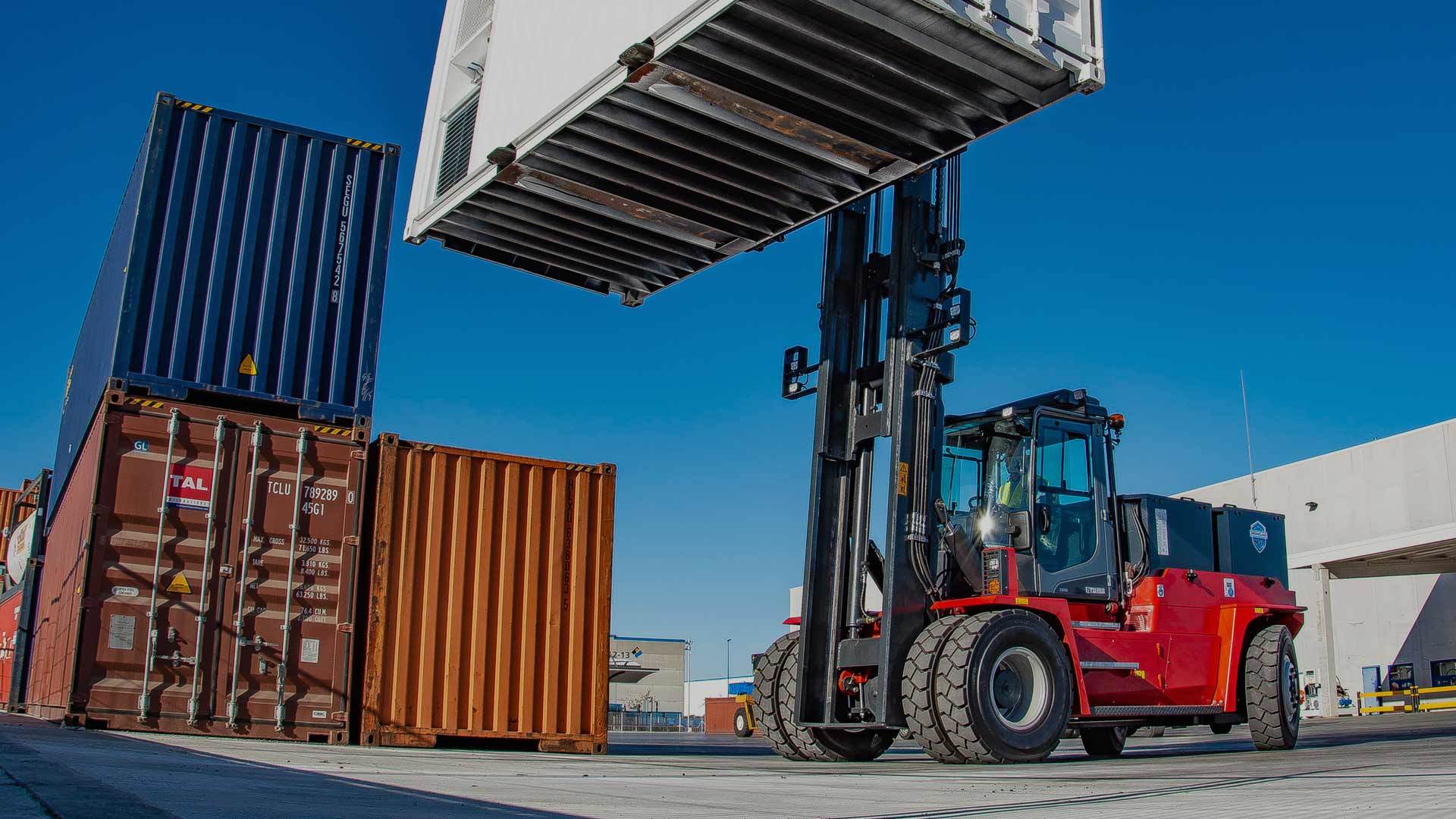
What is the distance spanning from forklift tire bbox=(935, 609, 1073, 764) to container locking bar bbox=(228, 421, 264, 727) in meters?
5.96

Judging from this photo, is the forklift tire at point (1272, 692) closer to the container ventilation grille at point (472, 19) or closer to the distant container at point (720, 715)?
the container ventilation grille at point (472, 19)

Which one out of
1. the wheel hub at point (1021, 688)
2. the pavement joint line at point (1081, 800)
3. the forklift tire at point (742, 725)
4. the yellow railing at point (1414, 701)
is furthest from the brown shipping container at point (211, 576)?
the yellow railing at point (1414, 701)

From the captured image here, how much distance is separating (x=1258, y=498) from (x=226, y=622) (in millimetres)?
29177

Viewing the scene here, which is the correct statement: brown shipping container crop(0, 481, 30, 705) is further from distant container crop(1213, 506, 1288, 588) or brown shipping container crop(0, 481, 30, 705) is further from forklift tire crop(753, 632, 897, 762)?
distant container crop(1213, 506, 1288, 588)

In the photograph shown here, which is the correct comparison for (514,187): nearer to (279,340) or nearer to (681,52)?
(681,52)

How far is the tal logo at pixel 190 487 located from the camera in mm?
9828

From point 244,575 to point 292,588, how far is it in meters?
0.42

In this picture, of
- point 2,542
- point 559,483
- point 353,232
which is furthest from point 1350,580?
point 2,542

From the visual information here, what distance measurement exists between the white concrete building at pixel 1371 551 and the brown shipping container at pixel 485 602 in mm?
20362

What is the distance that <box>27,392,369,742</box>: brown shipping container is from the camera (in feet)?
30.8

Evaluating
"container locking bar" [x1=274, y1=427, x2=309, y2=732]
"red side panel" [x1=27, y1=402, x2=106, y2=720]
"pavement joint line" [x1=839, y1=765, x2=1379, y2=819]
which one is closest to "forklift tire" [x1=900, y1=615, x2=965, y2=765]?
"pavement joint line" [x1=839, y1=765, x2=1379, y2=819]

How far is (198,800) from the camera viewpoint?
11.7ft

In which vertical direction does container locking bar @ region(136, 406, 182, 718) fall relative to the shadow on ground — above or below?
above

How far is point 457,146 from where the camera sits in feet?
31.3
